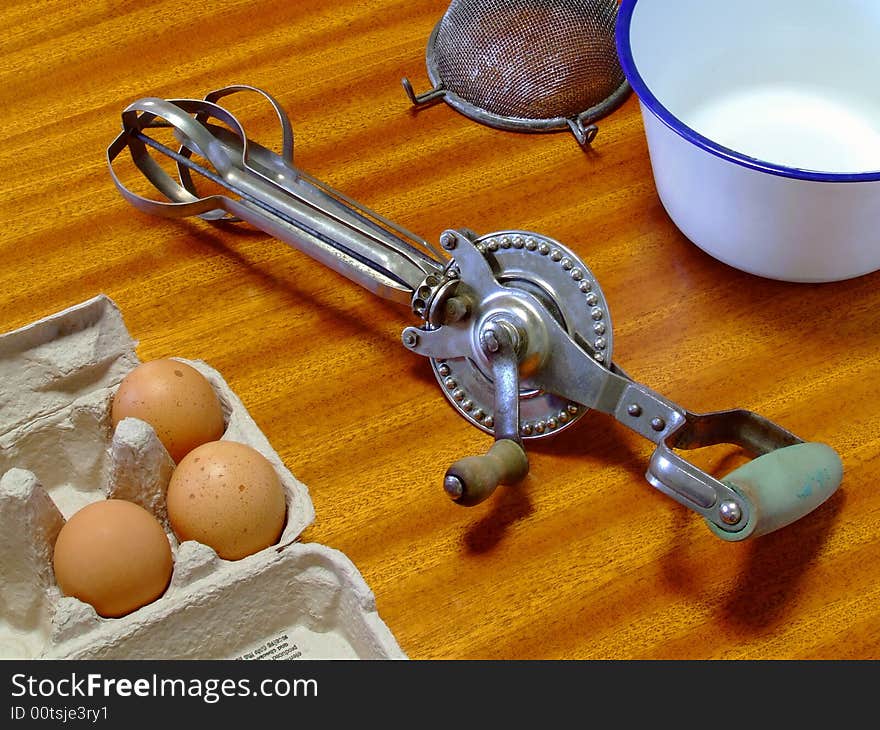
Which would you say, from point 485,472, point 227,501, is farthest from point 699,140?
point 227,501

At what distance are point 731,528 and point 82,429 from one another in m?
0.34

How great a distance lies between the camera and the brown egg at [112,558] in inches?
21.5

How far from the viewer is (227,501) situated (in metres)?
0.57

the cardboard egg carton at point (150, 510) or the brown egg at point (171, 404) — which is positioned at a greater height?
the brown egg at point (171, 404)

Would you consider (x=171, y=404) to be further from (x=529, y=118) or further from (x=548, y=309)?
(x=529, y=118)

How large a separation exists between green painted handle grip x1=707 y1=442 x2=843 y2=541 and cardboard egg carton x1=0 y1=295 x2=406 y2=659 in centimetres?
18

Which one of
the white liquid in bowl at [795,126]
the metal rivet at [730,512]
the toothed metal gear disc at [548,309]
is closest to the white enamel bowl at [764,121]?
the white liquid in bowl at [795,126]

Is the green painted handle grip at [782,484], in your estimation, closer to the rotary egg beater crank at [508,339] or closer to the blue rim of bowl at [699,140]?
the rotary egg beater crank at [508,339]

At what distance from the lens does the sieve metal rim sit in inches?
33.8

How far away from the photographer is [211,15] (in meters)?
0.97

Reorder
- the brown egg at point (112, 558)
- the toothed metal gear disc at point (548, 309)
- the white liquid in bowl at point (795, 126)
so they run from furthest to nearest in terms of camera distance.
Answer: the white liquid in bowl at point (795, 126) → the toothed metal gear disc at point (548, 309) → the brown egg at point (112, 558)

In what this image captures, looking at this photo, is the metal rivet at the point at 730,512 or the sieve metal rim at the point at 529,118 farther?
the sieve metal rim at the point at 529,118

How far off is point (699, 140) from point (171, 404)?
12.8 inches

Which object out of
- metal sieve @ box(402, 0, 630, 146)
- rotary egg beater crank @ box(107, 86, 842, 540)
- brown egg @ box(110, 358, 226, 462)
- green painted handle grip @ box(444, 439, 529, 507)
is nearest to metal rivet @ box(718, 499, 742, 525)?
rotary egg beater crank @ box(107, 86, 842, 540)
